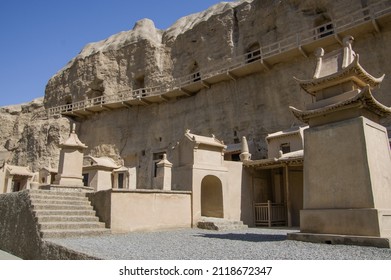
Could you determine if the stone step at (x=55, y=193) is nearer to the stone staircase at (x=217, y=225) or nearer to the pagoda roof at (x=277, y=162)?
the stone staircase at (x=217, y=225)

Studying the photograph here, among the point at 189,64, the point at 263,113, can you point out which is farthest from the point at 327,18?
the point at 189,64

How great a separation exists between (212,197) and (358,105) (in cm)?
899

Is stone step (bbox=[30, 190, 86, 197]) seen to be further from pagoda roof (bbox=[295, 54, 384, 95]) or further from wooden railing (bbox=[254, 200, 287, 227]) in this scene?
wooden railing (bbox=[254, 200, 287, 227])

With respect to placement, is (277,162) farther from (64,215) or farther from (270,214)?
(64,215)

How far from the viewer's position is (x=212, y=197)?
16391 millimetres

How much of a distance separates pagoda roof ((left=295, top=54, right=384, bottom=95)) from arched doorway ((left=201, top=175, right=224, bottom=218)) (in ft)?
23.2

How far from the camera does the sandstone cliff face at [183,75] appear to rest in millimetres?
25969

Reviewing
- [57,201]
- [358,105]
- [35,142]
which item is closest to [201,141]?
[57,201]

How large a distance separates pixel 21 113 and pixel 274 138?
126ft

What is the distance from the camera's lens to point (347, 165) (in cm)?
886

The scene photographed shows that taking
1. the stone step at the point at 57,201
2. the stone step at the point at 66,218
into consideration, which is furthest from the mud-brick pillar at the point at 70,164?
the stone step at the point at 66,218

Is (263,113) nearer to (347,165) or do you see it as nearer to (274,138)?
(274,138)

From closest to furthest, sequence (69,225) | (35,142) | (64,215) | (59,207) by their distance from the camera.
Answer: (69,225), (64,215), (59,207), (35,142)

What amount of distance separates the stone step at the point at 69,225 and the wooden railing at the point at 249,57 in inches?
758
